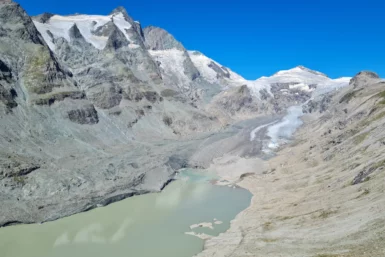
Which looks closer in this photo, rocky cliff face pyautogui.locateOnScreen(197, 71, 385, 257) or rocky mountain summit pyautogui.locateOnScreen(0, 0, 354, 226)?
rocky cliff face pyautogui.locateOnScreen(197, 71, 385, 257)

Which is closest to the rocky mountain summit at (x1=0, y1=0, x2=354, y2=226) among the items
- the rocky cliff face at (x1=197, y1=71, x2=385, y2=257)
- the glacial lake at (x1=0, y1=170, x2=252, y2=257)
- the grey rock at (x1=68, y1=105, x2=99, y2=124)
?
the grey rock at (x1=68, y1=105, x2=99, y2=124)

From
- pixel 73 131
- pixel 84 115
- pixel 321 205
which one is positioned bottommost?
pixel 321 205

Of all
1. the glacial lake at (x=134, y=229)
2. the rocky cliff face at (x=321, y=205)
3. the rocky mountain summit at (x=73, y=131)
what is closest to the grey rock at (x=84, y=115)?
the rocky mountain summit at (x=73, y=131)

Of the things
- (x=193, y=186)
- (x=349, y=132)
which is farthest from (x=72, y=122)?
(x=349, y=132)

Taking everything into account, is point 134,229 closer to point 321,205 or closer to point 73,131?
point 321,205

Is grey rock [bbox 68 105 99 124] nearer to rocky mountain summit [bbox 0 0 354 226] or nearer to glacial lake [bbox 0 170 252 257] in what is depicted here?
rocky mountain summit [bbox 0 0 354 226]

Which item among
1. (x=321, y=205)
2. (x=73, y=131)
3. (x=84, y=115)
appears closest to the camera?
(x=321, y=205)

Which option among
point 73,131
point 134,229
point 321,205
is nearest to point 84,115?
point 73,131

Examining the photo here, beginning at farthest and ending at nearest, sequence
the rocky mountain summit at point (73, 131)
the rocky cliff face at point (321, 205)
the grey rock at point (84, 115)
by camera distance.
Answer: the grey rock at point (84, 115) < the rocky mountain summit at point (73, 131) < the rocky cliff face at point (321, 205)

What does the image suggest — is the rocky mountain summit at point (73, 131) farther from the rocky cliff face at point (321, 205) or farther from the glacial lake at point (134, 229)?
the rocky cliff face at point (321, 205)
